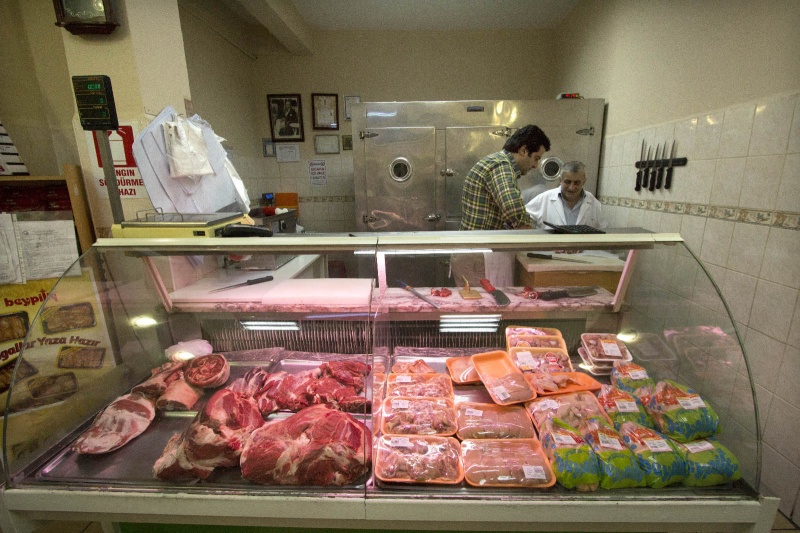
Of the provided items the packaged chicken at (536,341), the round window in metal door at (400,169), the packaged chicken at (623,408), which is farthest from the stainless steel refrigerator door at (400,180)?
the packaged chicken at (623,408)

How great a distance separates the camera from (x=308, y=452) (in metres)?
1.33

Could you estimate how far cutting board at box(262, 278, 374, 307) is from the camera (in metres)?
1.89

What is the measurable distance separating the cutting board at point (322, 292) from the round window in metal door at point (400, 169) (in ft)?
7.72

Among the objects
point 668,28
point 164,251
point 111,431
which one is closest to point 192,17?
point 164,251

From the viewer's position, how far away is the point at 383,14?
461cm

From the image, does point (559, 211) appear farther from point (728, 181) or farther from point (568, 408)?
point (568, 408)

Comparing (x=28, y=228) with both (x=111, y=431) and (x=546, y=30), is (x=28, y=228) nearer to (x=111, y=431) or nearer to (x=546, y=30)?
(x=111, y=431)

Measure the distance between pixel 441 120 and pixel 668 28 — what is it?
2029mm

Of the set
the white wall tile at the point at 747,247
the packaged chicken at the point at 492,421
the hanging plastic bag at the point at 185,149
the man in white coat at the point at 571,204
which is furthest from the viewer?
the man in white coat at the point at 571,204

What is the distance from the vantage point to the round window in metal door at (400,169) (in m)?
4.16

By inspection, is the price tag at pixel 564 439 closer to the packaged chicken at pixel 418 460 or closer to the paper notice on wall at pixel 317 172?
the packaged chicken at pixel 418 460

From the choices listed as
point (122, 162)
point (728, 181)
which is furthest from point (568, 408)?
point (122, 162)

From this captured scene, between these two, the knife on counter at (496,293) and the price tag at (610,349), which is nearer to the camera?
the price tag at (610,349)

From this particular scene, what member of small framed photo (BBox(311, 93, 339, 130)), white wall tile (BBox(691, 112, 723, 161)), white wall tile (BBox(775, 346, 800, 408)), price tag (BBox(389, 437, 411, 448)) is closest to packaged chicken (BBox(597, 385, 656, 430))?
price tag (BBox(389, 437, 411, 448))
